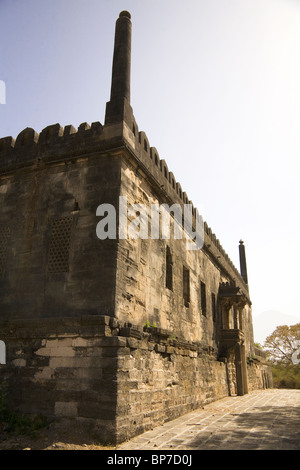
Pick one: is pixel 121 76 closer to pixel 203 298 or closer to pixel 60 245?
pixel 60 245

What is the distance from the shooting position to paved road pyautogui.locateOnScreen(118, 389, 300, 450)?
5883mm

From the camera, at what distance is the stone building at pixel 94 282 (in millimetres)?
6473

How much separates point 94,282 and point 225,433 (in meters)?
3.81

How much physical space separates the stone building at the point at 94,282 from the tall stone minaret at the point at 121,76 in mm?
28

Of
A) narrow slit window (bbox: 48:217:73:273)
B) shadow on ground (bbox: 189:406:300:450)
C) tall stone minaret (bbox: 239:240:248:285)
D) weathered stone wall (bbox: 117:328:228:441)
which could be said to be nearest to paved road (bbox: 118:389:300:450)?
shadow on ground (bbox: 189:406:300:450)

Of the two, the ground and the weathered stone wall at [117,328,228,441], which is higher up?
the weathered stone wall at [117,328,228,441]

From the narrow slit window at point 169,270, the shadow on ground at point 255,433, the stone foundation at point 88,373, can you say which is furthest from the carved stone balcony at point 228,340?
the stone foundation at point 88,373

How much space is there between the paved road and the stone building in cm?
38

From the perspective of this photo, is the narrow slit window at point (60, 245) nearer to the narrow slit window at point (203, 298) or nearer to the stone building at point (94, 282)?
the stone building at point (94, 282)

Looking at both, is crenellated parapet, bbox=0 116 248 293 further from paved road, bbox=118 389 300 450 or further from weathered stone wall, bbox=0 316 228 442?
paved road, bbox=118 389 300 450

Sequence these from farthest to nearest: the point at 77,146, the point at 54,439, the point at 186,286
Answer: the point at 186,286 < the point at 77,146 < the point at 54,439

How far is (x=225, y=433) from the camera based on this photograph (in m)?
6.93

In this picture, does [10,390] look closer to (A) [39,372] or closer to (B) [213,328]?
(A) [39,372]

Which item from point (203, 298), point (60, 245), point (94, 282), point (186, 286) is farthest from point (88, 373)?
point (203, 298)
